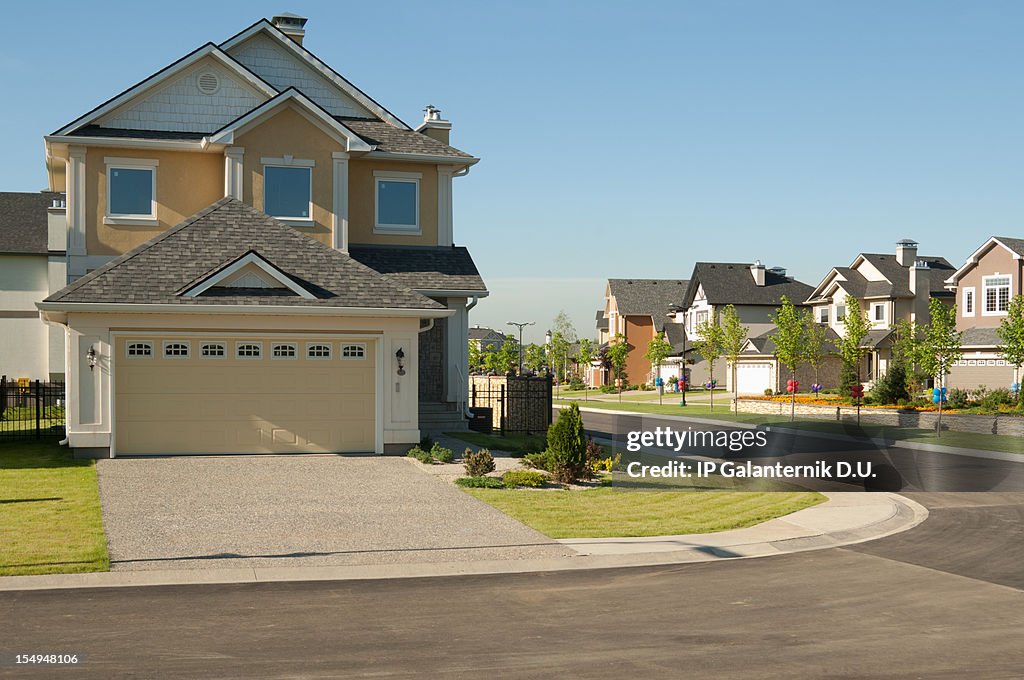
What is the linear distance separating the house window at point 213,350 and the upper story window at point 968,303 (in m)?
43.8

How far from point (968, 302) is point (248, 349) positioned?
43.6m

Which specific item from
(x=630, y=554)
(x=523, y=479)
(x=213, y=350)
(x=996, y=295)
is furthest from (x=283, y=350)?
(x=996, y=295)

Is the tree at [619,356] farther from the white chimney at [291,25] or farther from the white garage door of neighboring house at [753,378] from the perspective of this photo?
the white chimney at [291,25]

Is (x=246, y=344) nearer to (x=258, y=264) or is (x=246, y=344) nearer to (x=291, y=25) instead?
(x=258, y=264)

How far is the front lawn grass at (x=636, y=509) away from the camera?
49.5ft

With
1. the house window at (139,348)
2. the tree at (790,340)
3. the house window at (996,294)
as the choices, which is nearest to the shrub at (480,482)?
the house window at (139,348)

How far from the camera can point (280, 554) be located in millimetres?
13000

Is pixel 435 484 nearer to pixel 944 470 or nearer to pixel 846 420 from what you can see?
pixel 944 470

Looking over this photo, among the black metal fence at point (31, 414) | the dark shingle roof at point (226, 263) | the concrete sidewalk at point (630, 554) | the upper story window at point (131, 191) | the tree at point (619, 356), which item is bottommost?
the concrete sidewalk at point (630, 554)

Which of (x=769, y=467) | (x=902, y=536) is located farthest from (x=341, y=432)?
(x=902, y=536)

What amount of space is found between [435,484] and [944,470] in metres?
12.9

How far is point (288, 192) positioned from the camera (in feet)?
93.1

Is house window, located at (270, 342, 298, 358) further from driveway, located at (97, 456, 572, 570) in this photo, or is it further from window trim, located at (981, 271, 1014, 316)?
window trim, located at (981, 271, 1014, 316)

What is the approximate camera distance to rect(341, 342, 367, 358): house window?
23.6 meters
